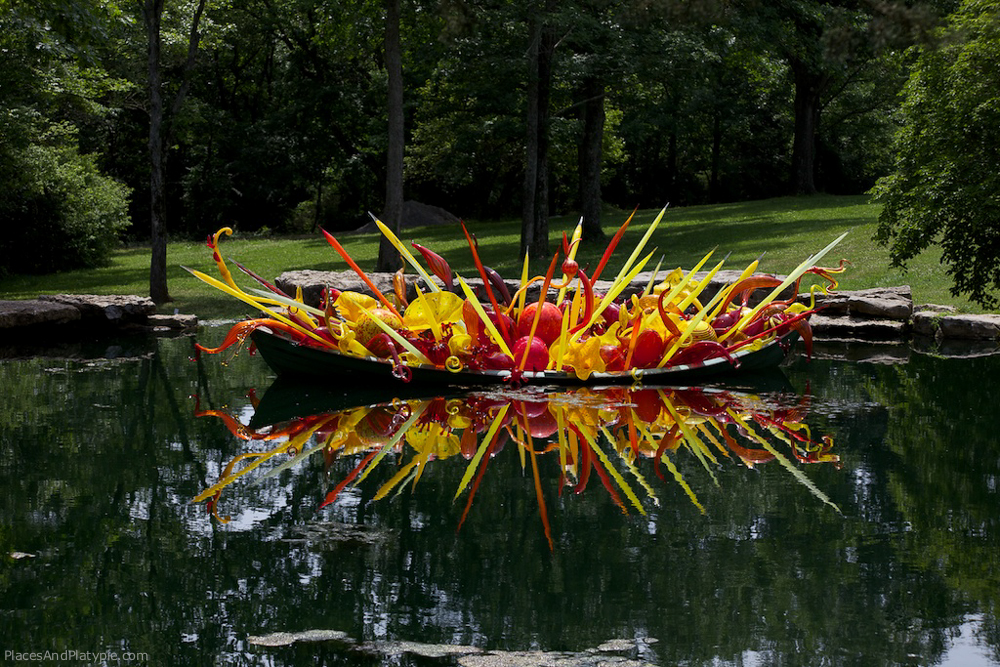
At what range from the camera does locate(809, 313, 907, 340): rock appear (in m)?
11.4

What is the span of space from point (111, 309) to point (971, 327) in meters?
9.15

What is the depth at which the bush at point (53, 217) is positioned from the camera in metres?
23.0

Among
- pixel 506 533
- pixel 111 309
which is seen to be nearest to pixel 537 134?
pixel 111 309

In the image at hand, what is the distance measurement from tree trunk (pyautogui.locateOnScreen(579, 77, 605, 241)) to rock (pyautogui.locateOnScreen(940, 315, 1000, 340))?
491 inches

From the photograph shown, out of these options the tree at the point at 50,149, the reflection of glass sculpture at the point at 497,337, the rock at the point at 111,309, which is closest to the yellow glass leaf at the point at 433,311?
the reflection of glass sculpture at the point at 497,337

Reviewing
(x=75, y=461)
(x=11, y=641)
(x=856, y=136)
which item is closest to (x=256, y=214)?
(x=856, y=136)

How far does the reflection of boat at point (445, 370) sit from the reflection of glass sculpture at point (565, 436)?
239 millimetres

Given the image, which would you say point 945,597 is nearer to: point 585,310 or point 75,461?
point 75,461

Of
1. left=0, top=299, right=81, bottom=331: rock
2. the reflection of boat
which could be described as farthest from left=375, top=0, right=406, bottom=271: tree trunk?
the reflection of boat

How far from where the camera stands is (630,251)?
72.1 feet

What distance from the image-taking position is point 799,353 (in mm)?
10219

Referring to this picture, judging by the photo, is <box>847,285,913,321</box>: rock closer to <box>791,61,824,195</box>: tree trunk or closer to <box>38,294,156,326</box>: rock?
<box>38,294,156,326</box>: rock

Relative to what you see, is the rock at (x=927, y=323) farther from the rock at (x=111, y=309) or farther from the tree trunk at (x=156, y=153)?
the tree trunk at (x=156, y=153)

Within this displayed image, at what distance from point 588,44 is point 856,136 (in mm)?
19785
